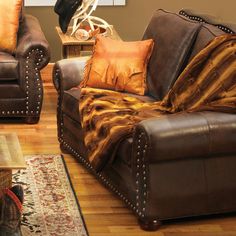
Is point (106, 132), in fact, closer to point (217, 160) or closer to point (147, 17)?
point (217, 160)

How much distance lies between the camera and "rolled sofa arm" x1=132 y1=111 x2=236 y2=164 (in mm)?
3838

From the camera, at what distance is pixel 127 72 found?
196 inches

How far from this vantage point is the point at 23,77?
5.68 meters

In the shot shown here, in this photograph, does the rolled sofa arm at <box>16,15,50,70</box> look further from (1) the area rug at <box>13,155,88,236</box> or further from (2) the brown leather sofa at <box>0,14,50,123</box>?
(1) the area rug at <box>13,155,88,236</box>

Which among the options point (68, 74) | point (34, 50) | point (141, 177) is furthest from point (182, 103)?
point (34, 50)

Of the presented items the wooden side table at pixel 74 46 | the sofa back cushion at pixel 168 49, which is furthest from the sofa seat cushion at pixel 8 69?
the sofa back cushion at pixel 168 49

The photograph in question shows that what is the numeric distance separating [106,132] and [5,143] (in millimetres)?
575

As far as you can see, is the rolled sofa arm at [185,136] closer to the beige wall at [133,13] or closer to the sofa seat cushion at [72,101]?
the sofa seat cushion at [72,101]

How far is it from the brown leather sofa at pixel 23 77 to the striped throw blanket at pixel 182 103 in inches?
45.8

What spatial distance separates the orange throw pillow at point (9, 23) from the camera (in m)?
5.85

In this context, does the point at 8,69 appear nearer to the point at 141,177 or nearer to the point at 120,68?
the point at 120,68

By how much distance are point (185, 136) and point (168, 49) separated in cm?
108

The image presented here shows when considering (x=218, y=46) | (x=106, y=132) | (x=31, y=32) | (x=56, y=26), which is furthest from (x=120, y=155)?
(x=56, y=26)

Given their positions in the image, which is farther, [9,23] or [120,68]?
[9,23]
